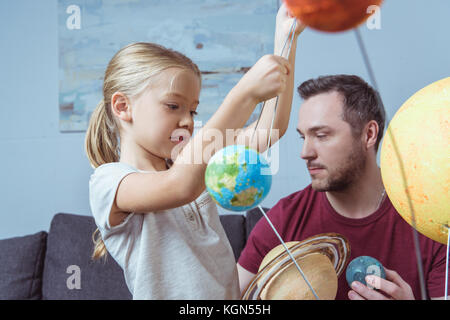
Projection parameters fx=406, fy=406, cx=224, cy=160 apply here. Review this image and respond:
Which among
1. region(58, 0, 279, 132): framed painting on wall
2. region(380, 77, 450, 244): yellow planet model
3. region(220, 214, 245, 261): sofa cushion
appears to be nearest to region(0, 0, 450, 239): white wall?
region(58, 0, 279, 132): framed painting on wall

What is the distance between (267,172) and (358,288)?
291 mm

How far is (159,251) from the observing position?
61 cm

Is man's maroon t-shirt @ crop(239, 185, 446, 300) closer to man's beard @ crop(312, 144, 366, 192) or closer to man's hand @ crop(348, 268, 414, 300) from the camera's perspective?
Answer: man's beard @ crop(312, 144, 366, 192)

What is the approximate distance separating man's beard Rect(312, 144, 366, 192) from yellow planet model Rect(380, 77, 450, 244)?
1.57 ft

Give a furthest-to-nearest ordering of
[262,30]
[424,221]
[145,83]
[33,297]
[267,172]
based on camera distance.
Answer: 1. [262,30]
2. [33,297]
3. [145,83]
4. [424,221]
5. [267,172]

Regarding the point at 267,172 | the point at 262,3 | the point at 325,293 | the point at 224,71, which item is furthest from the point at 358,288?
the point at 262,3

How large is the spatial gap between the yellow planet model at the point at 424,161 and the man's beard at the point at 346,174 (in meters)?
0.48

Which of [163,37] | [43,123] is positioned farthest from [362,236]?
[43,123]

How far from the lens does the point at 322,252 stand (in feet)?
1.74

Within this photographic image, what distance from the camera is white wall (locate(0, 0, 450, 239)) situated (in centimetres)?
151

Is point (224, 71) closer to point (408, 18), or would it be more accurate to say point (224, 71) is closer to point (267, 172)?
point (408, 18)

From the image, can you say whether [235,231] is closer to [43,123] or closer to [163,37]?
[163,37]

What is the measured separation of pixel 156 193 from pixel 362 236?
2.02 ft
